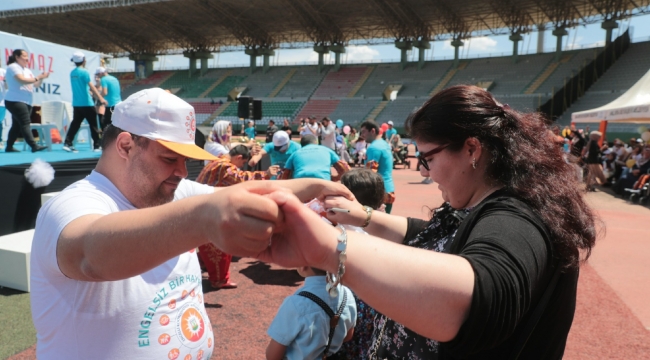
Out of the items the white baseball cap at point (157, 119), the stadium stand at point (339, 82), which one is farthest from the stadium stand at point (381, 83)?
the white baseball cap at point (157, 119)

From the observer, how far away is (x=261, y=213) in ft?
2.29

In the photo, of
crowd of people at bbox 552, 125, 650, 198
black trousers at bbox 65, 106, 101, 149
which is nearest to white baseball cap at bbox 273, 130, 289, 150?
black trousers at bbox 65, 106, 101, 149

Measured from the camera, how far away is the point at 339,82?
135 ft

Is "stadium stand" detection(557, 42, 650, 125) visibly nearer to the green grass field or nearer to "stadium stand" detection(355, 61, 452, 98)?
"stadium stand" detection(355, 61, 452, 98)

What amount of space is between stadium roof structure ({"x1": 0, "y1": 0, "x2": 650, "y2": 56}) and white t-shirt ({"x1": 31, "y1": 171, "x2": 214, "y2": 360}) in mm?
33440

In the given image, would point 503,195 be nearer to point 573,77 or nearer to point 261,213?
point 261,213

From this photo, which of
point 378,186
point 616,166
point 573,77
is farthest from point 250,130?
point 573,77

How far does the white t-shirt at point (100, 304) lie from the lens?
1174 mm

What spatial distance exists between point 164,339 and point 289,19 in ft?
126

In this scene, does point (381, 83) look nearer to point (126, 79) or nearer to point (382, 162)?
point (126, 79)

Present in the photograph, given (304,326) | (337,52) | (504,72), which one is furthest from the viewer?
(337,52)

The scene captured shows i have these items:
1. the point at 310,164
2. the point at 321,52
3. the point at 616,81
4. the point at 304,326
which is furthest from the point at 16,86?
the point at 321,52

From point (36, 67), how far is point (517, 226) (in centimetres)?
1083

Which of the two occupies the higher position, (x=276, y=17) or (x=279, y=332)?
(x=276, y=17)
